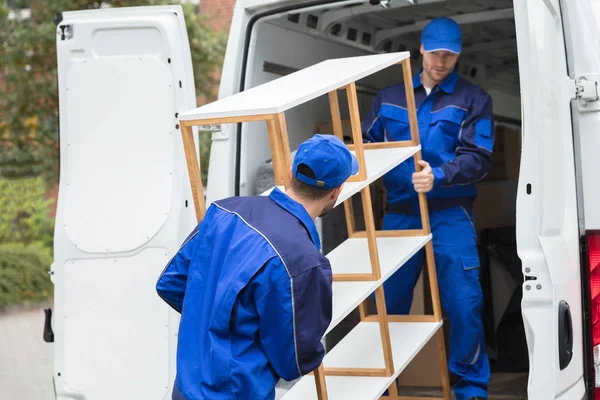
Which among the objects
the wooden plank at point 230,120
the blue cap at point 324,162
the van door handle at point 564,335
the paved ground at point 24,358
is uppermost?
the wooden plank at point 230,120

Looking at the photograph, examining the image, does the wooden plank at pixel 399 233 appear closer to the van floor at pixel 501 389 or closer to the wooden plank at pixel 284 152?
the van floor at pixel 501 389

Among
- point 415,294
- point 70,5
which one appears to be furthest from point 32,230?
point 415,294

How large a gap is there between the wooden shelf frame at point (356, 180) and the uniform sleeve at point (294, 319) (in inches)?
14.9

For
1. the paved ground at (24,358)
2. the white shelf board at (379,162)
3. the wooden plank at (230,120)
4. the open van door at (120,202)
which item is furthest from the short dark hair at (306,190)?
the paved ground at (24,358)

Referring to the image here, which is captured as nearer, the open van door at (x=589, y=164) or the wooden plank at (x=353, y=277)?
the open van door at (x=589, y=164)

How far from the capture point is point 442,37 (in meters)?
4.25

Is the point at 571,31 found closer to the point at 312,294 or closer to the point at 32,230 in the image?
the point at 312,294

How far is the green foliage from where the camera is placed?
1344 cm

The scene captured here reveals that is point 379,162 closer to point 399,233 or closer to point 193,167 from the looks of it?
point 399,233

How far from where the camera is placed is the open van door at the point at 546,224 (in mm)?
2883

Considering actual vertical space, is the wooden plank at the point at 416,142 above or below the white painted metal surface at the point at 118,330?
above

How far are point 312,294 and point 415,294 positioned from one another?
7.70ft

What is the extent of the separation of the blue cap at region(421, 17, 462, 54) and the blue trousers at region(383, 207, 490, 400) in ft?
2.39

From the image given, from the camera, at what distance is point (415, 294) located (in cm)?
491
